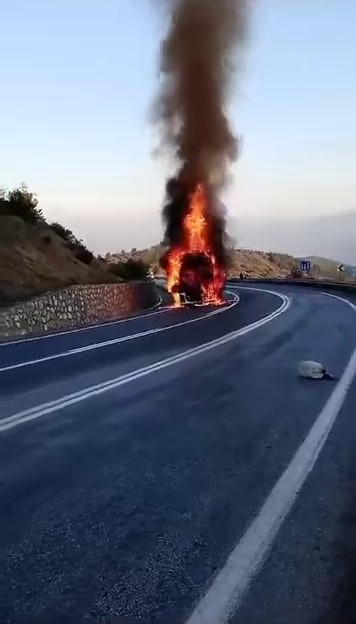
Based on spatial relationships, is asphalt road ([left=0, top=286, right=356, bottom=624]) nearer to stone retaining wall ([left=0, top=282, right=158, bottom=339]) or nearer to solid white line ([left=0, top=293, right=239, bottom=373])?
solid white line ([left=0, top=293, right=239, bottom=373])

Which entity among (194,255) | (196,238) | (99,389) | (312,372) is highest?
(196,238)

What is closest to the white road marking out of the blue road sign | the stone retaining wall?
the stone retaining wall

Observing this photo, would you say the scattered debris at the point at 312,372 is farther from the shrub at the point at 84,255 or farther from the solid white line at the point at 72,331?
the shrub at the point at 84,255

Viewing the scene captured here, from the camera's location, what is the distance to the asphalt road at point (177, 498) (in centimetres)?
407

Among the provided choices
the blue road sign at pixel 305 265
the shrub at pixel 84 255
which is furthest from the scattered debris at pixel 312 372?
the blue road sign at pixel 305 265

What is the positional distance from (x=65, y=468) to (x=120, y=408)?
3044 mm

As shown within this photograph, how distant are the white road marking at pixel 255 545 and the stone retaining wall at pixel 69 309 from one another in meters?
15.1

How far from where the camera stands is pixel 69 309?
2677 cm

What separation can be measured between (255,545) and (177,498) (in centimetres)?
109

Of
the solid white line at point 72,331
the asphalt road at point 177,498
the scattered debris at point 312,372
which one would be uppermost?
the asphalt road at point 177,498

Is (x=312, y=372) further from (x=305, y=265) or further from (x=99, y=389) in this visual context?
(x=305, y=265)

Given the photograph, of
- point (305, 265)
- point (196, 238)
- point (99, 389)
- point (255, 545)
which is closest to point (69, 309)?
point (99, 389)

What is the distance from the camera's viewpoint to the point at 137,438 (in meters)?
7.92

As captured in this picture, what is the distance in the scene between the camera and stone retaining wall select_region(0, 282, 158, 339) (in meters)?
22.5
